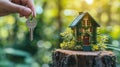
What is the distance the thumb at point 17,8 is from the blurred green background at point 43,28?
5.86 feet

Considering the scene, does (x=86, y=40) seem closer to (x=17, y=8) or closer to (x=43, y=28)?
(x=17, y=8)

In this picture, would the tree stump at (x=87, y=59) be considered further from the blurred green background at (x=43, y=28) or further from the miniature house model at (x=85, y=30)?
the blurred green background at (x=43, y=28)

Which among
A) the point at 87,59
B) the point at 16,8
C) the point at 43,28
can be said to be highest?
the point at 43,28

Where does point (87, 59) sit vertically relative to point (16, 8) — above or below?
below

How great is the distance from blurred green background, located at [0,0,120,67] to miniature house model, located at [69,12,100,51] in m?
1.28

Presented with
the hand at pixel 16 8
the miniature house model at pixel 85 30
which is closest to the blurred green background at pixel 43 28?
the miniature house model at pixel 85 30

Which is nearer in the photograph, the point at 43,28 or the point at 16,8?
the point at 16,8

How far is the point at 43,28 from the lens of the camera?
8.36 feet

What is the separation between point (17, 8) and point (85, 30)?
0.55m

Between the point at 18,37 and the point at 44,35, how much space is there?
0.22 metres

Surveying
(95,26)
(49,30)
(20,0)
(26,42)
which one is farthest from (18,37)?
(20,0)

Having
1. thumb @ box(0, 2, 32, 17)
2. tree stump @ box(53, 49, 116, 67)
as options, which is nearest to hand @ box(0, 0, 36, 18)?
thumb @ box(0, 2, 32, 17)

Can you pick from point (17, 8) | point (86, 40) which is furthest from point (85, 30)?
point (17, 8)

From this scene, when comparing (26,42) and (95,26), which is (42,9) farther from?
(95,26)
